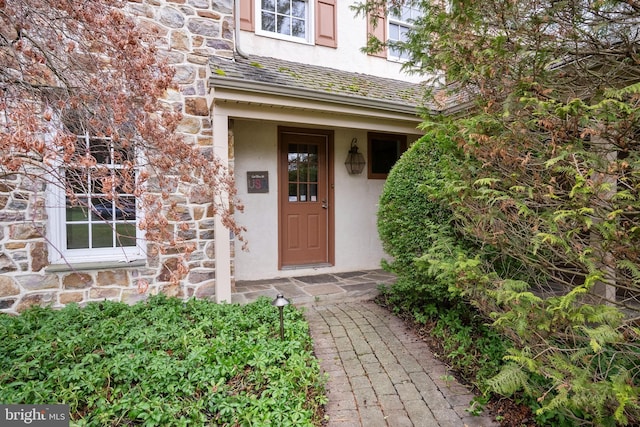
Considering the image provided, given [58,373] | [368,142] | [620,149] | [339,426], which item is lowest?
[339,426]

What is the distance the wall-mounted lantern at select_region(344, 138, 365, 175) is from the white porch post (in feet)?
7.95

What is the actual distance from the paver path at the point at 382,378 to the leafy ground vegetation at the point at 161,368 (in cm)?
21

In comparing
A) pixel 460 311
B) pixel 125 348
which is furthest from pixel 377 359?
pixel 125 348

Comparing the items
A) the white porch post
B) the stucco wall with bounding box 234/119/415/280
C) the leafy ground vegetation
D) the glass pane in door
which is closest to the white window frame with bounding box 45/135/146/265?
the leafy ground vegetation

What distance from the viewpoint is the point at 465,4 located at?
7.79 ft

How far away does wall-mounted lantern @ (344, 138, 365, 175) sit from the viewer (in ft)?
18.9

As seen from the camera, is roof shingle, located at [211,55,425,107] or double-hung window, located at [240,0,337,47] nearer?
roof shingle, located at [211,55,425,107]

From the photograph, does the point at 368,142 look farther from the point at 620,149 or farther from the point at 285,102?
the point at 620,149

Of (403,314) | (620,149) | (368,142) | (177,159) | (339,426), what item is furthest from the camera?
(368,142)

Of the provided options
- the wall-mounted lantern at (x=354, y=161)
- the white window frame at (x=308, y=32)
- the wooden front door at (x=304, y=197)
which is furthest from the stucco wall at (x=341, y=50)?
the wall-mounted lantern at (x=354, y=161)

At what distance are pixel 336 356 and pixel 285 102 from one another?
9.19 ft

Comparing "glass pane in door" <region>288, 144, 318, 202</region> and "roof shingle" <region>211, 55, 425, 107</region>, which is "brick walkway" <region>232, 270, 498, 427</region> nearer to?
"glass pane in door" <region>288, 144, 318, 202</region>

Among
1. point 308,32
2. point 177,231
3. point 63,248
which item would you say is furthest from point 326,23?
point 63,248

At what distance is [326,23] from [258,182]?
301 cm
